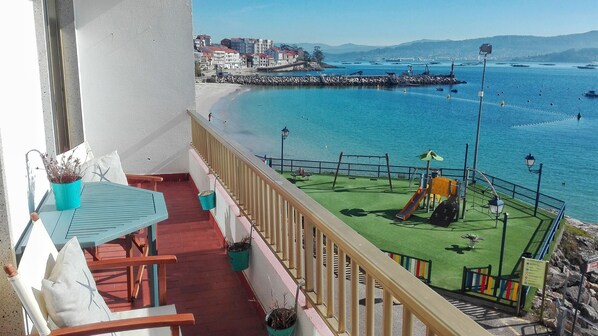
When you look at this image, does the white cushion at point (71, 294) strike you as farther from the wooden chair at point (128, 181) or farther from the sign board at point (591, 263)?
the sign board at point (591, 263)

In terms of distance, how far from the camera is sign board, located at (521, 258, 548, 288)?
1145 centimetres

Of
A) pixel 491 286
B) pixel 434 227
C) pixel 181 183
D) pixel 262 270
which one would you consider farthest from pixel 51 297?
pixel 434 227

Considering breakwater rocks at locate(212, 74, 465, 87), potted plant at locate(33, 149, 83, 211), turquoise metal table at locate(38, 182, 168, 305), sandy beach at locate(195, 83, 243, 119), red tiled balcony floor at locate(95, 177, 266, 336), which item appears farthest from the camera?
breakwater rocks at locate(212, 74, 465, 87)

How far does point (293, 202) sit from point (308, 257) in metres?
0.28

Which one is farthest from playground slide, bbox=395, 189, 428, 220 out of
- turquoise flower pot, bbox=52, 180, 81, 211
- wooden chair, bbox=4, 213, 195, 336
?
wooden chair, bbox=4, 213, 195, 336

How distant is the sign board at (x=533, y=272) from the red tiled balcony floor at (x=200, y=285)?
31.1 feet

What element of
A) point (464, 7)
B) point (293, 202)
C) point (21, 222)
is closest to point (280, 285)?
point (293, 202)

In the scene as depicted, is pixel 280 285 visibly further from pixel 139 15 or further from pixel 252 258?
pixel 139 15

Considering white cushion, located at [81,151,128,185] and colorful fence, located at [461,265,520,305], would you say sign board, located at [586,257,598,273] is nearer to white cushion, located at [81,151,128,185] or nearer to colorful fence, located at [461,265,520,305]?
colorful fence, located at [461,265,520,305]

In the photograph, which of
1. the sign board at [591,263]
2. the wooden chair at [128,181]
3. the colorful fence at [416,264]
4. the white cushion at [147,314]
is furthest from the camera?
the colorful fence at [416,264]

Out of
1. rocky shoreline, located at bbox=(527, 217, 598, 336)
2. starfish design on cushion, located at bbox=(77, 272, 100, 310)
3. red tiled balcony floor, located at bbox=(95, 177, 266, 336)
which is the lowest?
rocky shoreline, located at bbox=(527, 217, 598, 336)

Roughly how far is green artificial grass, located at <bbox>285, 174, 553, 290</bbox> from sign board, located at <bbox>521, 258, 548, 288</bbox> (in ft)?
6.88

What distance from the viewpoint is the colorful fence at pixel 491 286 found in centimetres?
1277

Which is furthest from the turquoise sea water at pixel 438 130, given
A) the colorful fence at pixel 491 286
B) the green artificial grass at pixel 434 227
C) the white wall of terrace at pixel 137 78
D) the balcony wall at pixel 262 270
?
the balcony wall at pixel 262 270
